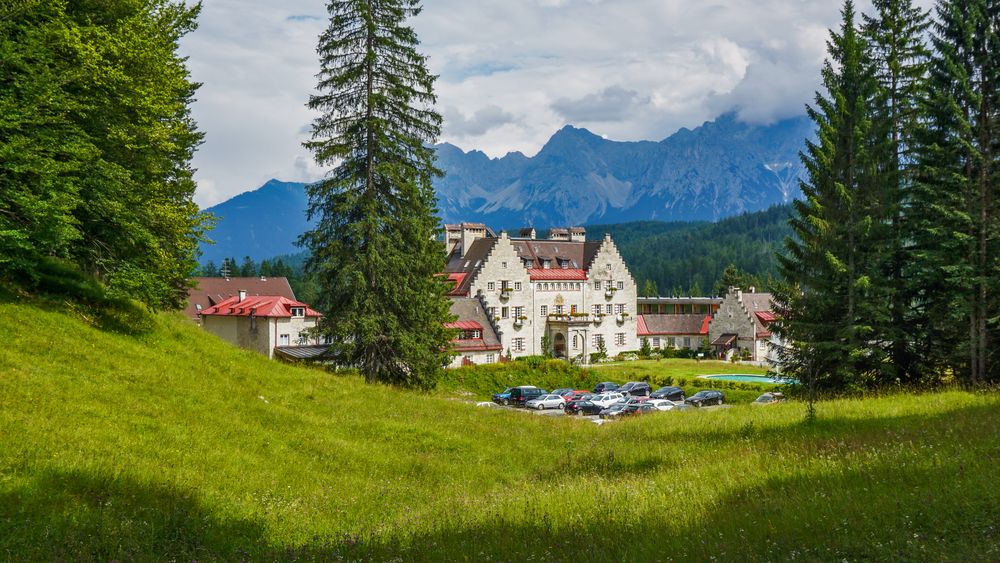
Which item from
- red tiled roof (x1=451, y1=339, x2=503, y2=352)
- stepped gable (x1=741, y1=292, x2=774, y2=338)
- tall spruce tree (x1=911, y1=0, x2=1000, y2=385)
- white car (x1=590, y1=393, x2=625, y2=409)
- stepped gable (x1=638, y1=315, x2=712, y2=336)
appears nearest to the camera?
tall spruce tree (x1=911, y1=0, x2=1000, y2=385)

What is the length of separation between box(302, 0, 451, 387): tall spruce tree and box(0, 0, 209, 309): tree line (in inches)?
259

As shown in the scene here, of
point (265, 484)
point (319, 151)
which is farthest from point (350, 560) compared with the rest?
point (319, 151)

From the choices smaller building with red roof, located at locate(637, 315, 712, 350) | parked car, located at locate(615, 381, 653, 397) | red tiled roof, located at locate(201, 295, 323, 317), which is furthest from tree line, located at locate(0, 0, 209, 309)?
smaller building with red roof, located at locate(637, 315, 712, 350)

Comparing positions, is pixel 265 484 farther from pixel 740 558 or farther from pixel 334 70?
pixel 334 70

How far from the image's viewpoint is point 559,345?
7706 cm

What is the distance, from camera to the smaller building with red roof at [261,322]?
54.2 metres

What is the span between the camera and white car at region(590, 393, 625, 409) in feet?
142

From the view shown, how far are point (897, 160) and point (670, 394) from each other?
26.0 meters

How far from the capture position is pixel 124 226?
60.3 feet

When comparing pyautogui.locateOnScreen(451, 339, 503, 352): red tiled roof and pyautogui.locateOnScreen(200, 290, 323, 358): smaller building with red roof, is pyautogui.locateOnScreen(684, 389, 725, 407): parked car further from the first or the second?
pyautogui.locateOnScreen(200, 290, 323, 358): smaller building with red roof

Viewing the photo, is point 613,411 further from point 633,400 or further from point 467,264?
point 467,264

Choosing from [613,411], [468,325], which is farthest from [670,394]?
[468,325]

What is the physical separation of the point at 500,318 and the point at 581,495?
202 ft

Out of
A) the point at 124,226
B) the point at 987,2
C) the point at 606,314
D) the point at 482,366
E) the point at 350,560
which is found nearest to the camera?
the point at 350,560
